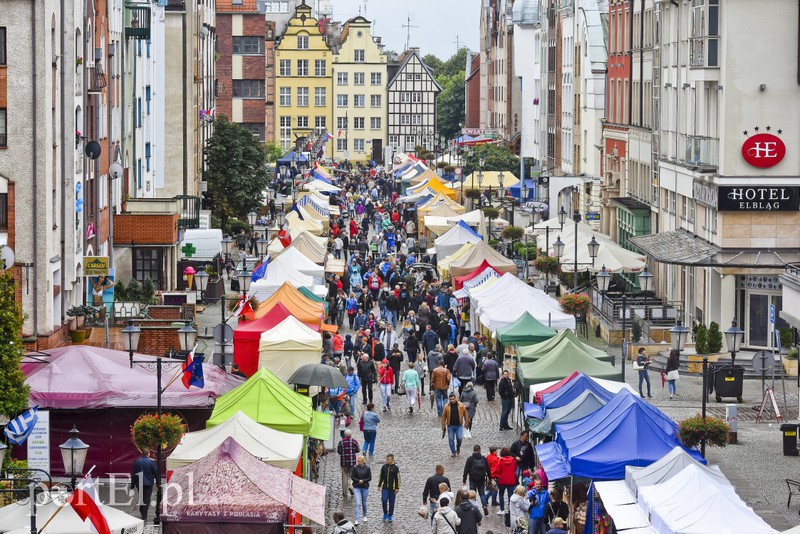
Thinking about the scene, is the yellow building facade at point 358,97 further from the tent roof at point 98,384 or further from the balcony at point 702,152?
the tent roof at point 98,384

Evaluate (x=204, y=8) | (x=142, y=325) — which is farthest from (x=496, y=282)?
(x=204, y=8)

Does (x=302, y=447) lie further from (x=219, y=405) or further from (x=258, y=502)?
(x=258, y=502)

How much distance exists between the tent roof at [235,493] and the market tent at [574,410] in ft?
18.6

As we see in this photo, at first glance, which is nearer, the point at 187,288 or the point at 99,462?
the point at 99,462

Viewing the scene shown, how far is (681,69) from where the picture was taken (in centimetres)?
5162

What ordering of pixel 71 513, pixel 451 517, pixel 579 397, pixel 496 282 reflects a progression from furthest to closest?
pixel 496 282 → pixel 579 397 → pixel 451 517 → pixel 71 513

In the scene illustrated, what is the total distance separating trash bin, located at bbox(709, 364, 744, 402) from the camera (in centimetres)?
3562

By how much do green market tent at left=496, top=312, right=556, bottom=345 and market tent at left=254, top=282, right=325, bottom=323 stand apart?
4814 mm

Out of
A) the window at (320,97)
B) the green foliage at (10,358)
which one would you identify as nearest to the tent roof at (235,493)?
the green foliage at (10,358)

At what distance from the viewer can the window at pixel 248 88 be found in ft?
433

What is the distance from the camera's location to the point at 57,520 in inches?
727

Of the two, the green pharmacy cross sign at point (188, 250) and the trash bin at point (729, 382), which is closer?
the trash bin at point (729, 382)

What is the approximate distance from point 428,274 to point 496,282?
13807 millimetres

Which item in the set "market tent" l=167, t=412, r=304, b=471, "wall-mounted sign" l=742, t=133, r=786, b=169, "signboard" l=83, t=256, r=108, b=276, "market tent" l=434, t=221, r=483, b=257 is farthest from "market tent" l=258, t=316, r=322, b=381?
"market tent" l=434, t=221, r=483, b=257
